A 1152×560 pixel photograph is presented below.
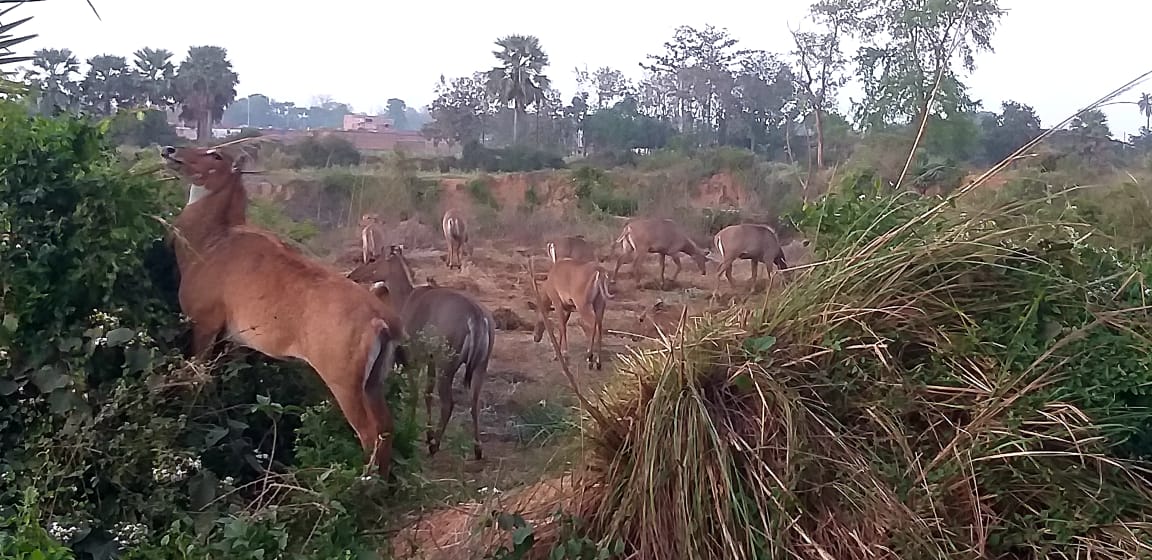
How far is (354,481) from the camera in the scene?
4555mm

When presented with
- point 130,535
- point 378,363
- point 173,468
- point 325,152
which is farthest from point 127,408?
point 325,152

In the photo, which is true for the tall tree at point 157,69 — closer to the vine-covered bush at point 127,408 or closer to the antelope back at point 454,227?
the antelope back at point 454,227

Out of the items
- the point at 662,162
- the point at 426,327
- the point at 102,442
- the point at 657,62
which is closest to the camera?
the point at 102,442

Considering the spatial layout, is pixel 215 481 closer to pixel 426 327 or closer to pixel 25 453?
pixel 25 453

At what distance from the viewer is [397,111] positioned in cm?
5253

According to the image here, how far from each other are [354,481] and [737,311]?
5.61 ft

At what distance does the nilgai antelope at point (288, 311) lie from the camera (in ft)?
16.8

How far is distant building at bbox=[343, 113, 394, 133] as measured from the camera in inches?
1565

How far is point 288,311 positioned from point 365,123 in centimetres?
3601

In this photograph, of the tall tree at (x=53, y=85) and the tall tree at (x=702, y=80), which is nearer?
the tall tree at (x=53, y=85)

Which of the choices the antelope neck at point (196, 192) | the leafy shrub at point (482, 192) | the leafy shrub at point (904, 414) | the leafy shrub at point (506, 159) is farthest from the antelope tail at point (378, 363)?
the leafy shrub at point (506, 159)

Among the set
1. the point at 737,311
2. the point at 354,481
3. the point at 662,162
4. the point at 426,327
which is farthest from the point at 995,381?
the point at 662,162

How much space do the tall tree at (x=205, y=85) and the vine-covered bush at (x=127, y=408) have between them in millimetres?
23464

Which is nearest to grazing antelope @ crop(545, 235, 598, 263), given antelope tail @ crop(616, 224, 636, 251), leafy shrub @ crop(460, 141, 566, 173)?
antelope tail @ crop(616, 224, 636, 251)
